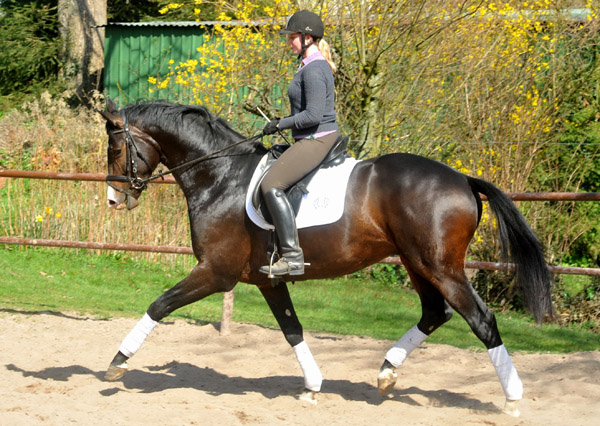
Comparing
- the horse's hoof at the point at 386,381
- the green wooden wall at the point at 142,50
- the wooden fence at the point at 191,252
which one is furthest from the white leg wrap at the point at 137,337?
the green wooden wall at the point at 142,50

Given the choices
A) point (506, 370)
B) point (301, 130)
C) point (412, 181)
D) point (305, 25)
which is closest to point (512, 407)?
point (506, 370)

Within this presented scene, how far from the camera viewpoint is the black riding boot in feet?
16.5

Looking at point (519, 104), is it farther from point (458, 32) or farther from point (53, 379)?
point (53, 379)

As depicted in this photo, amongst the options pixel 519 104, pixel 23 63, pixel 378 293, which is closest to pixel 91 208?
pixel 378 293

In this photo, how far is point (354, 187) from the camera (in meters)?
5.12

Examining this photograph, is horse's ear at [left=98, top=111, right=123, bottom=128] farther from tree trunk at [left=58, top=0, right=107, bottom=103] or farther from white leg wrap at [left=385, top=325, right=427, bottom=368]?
tree trunk at [left=58, top=0, right=107, bottom=103]

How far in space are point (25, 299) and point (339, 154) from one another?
4.97 metres

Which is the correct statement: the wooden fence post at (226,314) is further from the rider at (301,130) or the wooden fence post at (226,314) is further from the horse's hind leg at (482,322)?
the horse's hind leg at (482,322)

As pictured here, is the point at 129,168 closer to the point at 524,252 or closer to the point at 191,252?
the point at 191,252

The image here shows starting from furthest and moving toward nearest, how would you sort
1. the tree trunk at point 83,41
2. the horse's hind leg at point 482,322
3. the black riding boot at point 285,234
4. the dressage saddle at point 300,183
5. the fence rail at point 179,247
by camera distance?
the tree trunk at point 83,41 < the fence rail at point 179,247 < the dressage saddle at point 300,183 < the black riding boot at point 285,234 < the horse's hind leg at point 482,322

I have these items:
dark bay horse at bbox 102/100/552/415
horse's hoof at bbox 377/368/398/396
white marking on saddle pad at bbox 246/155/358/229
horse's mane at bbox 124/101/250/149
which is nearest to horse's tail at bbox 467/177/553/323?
dark bay horse at bbox 102/100/552/415

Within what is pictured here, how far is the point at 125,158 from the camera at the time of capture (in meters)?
5.46

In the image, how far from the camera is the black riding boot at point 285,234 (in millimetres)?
5020

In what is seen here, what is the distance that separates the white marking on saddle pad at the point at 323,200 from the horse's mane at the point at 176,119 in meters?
0.70
